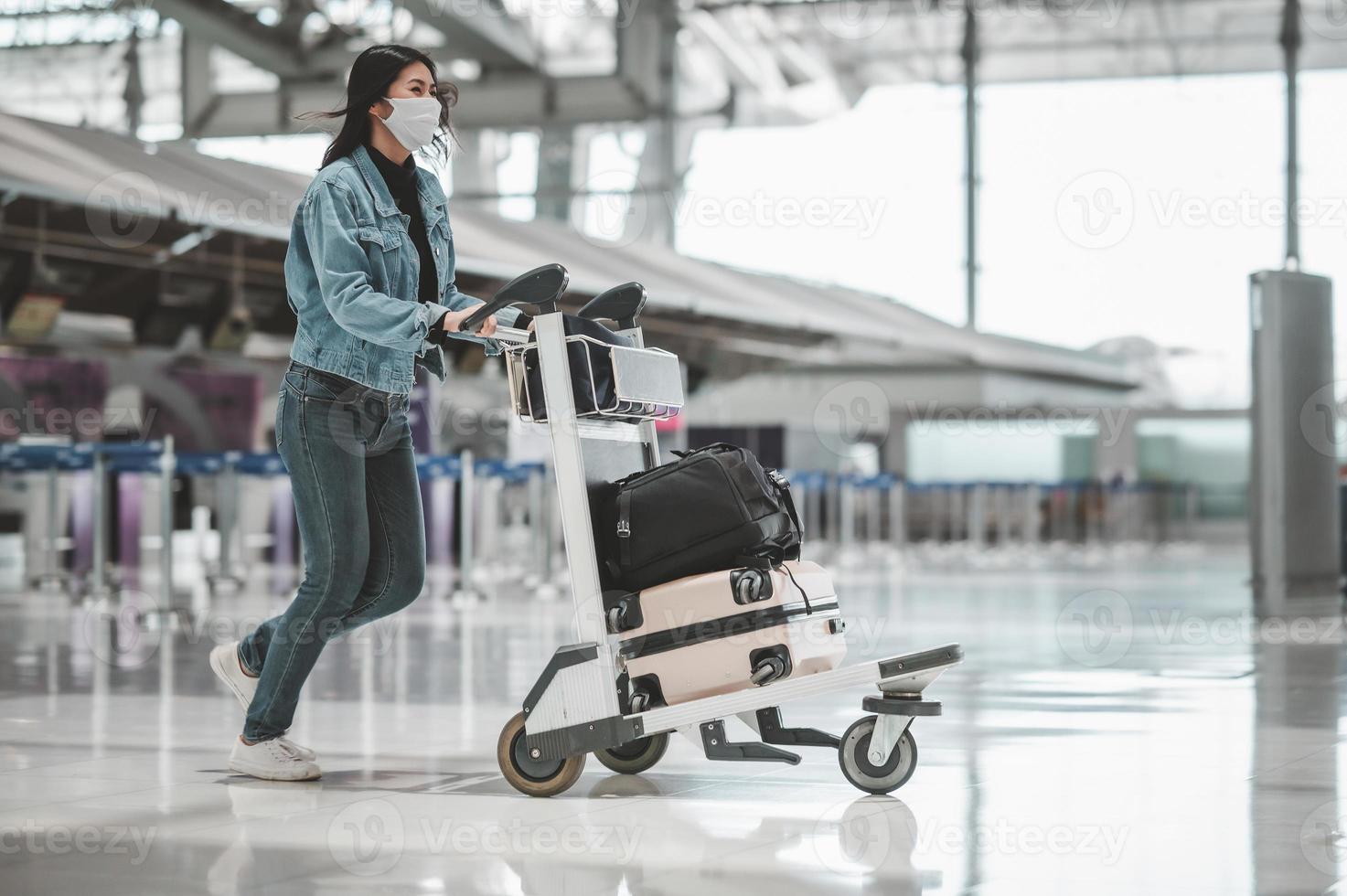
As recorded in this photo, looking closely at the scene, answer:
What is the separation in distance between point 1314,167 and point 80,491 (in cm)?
1623

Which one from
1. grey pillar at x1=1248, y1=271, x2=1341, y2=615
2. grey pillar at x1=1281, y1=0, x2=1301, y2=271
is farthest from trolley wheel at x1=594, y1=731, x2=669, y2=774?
grey pillar at x1=1281, y1=0, x2=1301, y2=271

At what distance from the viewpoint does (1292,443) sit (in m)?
8.48

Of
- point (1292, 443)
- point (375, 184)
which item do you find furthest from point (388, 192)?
point (1292, 443)

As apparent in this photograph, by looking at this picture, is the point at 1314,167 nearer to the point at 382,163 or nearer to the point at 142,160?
the point at 142,160

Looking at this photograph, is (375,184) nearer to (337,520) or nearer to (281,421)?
(281,421)

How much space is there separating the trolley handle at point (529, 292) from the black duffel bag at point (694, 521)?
1.21 ft

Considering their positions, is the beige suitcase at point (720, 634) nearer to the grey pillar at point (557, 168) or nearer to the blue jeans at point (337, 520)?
the blue jeans at point (337, 520)

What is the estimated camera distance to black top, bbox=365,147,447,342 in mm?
2836

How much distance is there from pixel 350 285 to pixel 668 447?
10.2 metres

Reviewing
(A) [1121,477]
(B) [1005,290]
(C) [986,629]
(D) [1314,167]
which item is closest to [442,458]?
(C) [986,629]

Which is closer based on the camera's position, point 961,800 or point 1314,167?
point 961,800

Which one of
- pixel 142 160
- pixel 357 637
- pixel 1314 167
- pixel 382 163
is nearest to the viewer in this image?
pixel 382 163

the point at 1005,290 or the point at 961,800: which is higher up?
the point at 1005,290

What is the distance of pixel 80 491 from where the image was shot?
11180 millimetres
